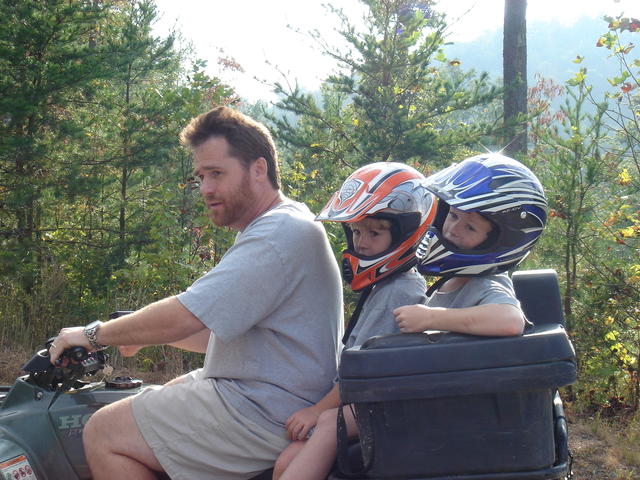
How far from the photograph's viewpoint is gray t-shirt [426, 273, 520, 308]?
7.70 feet

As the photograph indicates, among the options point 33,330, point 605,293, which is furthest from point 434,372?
point 33,330

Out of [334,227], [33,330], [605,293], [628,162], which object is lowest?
[33,330]

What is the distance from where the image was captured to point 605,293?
6.05 metres

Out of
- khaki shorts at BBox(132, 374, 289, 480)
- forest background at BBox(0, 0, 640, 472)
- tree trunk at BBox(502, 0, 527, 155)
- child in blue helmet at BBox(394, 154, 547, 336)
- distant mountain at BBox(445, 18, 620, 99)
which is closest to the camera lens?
child in blue helmet at BBox(394, 154, 547, 336)

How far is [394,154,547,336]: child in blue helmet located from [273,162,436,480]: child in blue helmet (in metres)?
0.12

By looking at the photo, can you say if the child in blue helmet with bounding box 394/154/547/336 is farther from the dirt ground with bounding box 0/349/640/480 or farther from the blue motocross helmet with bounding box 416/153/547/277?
the dirt ground with bounding box 0/349/640/480

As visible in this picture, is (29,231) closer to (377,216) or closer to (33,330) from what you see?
(33,330)

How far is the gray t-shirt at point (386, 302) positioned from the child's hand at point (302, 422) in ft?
0.89

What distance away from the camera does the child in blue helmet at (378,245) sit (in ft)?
8.48

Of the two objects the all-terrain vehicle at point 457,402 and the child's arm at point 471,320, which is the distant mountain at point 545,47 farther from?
the all-terrain vehicle at point 457,402

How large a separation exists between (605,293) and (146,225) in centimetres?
550

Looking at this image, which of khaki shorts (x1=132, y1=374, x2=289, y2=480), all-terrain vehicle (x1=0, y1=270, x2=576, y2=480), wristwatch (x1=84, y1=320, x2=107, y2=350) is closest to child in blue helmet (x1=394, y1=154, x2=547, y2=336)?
all-terrain vehicle (x1=0, y1=270, x2=576, y2=480)

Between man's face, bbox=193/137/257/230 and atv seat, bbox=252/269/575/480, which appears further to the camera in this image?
man's face, bbox=193/137/257/230

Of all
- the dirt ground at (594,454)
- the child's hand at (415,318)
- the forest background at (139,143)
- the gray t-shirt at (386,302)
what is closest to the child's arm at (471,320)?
the child's hand at (415,318)
